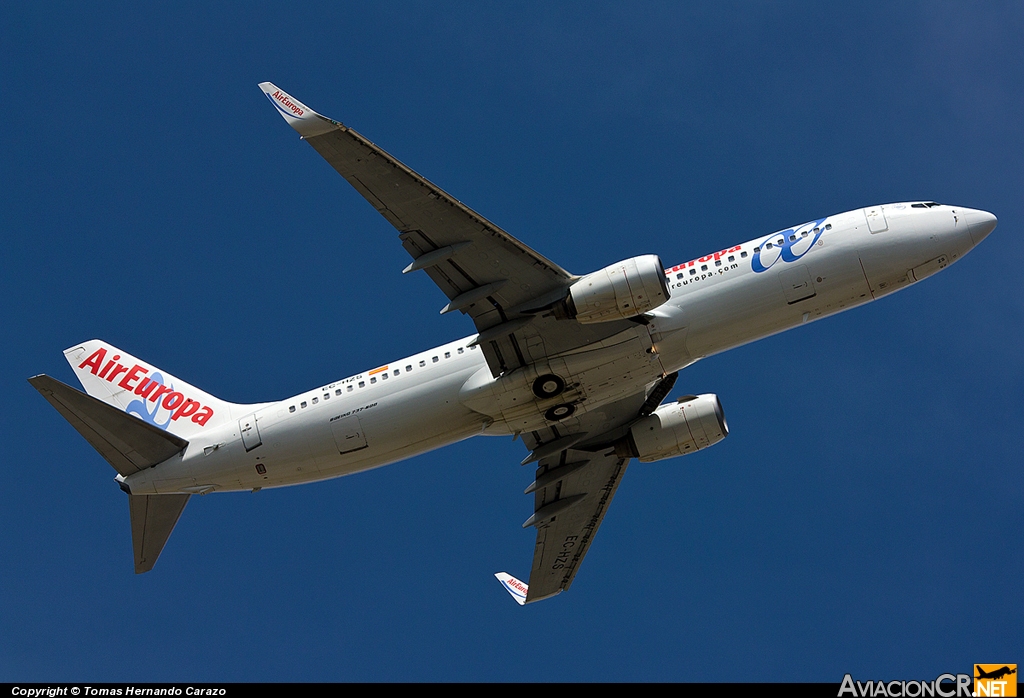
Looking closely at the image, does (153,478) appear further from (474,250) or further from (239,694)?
(474,250)

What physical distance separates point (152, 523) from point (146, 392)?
5.81 m

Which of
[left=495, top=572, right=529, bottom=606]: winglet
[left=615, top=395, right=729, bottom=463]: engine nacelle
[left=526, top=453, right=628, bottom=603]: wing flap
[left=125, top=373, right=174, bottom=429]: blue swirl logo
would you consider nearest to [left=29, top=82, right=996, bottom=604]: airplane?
[left=125, top=373, right=174, bottom=429]: blue swirl logo

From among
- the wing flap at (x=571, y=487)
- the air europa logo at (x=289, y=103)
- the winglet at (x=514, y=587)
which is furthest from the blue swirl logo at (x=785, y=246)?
the winglet at (x=514, y=587)

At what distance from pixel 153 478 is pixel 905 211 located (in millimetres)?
29428

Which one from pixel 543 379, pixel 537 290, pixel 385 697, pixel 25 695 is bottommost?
pixel 385 697

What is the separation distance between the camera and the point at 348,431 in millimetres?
38469

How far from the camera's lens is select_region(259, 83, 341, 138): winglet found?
30.9 m

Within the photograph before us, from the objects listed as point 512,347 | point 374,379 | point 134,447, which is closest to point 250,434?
point 134,447

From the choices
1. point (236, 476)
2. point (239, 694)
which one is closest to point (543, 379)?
point (236, 476)

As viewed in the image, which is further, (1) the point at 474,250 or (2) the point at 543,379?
(2) the point at 543,379

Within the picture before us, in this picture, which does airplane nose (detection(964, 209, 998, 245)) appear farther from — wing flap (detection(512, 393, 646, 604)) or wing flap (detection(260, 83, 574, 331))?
wing flap (detection(260, 83, 574, 331))

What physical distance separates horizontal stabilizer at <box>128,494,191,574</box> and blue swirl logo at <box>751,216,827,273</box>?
23453 mm

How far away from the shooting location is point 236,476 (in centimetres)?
3922

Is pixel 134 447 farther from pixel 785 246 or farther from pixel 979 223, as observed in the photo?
pixel 979 223
